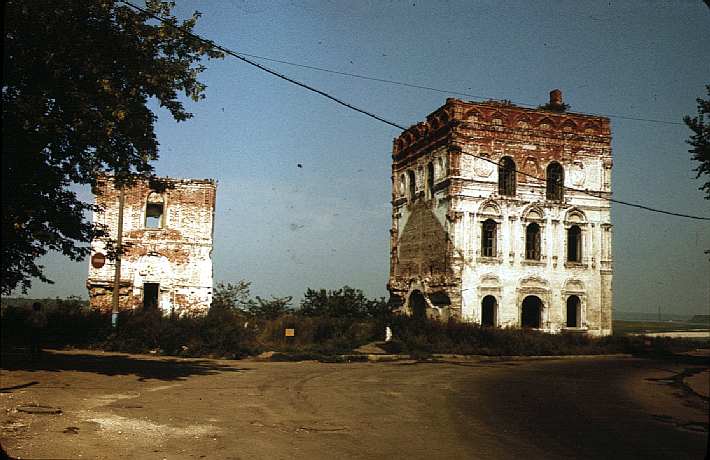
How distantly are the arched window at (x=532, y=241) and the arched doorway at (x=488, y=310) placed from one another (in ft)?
10.4

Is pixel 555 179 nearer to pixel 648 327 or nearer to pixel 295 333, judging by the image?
pixel 295 333

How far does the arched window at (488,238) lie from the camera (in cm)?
3020

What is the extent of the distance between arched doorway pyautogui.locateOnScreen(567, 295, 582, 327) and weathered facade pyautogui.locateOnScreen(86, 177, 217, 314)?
1980 cm

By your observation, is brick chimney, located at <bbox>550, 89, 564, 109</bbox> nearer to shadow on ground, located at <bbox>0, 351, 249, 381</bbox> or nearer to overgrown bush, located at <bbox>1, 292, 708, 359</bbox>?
overgrown bush, located at <bbox>1, 292, 708, 359</bbox>

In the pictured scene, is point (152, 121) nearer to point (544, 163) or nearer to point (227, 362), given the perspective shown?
point (227, 362)

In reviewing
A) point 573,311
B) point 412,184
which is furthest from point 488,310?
point 412,184

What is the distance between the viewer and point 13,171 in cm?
1171

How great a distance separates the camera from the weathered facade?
30297 millimetres

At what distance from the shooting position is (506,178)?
30.9 meters

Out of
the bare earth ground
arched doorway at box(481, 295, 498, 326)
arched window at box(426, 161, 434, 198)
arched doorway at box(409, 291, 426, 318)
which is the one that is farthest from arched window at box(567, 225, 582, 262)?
the bare earth ground

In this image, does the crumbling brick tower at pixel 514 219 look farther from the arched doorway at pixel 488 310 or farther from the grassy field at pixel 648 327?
the grassy field at pixel 648 327

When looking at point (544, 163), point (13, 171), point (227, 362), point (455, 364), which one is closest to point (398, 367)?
point (455, 364)

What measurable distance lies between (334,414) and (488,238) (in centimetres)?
2159

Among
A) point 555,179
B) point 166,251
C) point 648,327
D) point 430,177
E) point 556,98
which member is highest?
point 556,98
